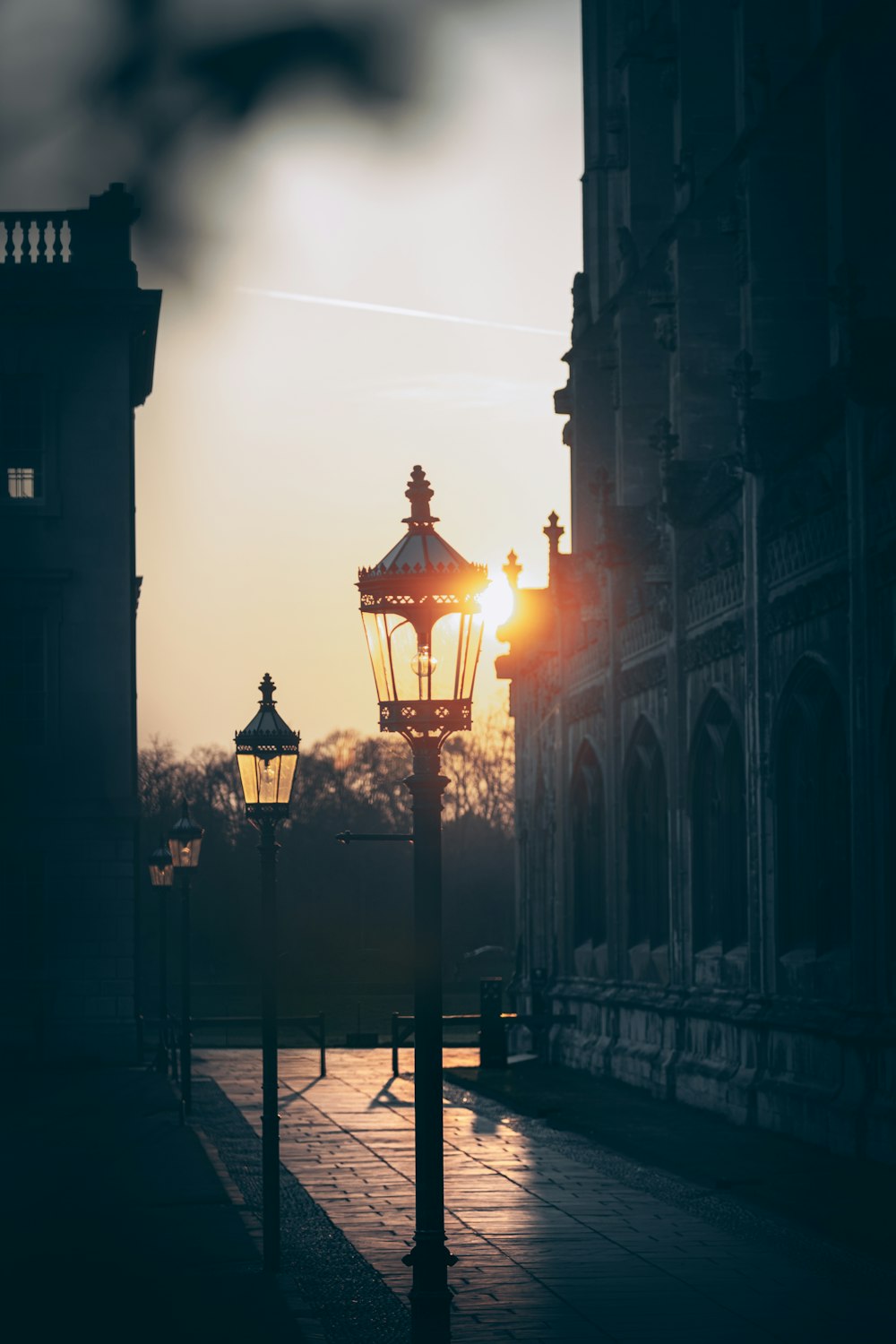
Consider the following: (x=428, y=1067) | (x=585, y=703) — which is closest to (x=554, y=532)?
(x=585, y=703)

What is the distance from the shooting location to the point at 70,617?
38.6 meters

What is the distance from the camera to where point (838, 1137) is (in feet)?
67.4

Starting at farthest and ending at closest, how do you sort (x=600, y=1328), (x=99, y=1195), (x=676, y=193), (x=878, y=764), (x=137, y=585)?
(x=137, y=585) → (x=676, y=193) → (x=878, y=764) → (x=99, y=1195) → (x=600, y=1328)

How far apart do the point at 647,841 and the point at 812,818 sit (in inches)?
340

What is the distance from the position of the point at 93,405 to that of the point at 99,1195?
919 inches

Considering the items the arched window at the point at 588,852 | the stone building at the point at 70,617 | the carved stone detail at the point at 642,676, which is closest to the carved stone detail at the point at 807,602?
the carved stone detail at the point at 642,676

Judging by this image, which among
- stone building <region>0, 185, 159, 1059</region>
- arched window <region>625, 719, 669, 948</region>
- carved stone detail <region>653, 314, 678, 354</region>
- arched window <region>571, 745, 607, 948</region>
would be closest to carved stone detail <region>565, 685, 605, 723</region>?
arched window <region>571, 745, 607, 948</region>

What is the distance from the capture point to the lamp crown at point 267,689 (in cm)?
1627

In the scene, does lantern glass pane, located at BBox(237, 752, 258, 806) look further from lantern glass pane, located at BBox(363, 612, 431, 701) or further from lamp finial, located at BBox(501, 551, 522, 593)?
lamp finial, located at BBox(501, 551, 522, 593)

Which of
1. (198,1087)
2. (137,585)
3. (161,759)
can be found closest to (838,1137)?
(198,1087)

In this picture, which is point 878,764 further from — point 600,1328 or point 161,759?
point 161,759

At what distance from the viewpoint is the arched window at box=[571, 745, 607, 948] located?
117ft

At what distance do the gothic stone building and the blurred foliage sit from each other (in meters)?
20.2

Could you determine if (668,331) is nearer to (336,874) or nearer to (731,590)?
(731,590)
